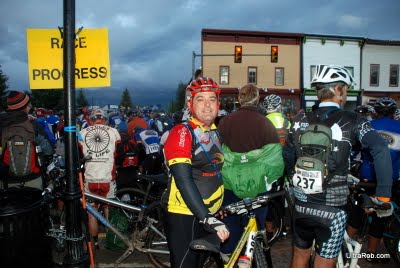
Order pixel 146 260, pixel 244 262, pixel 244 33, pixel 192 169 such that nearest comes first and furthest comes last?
pixel 192 169 → pixel 244 262 → pixel 146 260 → pixel 244 33

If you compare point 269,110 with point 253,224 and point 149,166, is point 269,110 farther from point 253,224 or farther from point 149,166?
point 253,224

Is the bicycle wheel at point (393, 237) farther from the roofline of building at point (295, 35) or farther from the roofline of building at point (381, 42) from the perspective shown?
the roofline of building at point (381, 42)

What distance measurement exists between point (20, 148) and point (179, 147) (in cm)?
317

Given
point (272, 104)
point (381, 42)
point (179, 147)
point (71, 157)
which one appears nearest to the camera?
point (179, 147)

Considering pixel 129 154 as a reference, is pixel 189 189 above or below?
above

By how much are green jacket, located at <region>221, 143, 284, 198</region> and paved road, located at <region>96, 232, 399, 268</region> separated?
1844 millimetres

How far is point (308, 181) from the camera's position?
112 inches

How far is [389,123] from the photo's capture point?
509 cm

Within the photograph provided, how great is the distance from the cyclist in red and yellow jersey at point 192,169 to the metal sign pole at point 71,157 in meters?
1.16

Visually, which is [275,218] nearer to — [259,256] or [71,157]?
[259,256]

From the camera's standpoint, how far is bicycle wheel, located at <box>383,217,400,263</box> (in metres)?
4.51

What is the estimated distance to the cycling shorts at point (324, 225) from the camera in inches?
113

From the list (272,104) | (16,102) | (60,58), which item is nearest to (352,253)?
(272,104)

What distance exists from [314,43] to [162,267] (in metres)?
35.1
